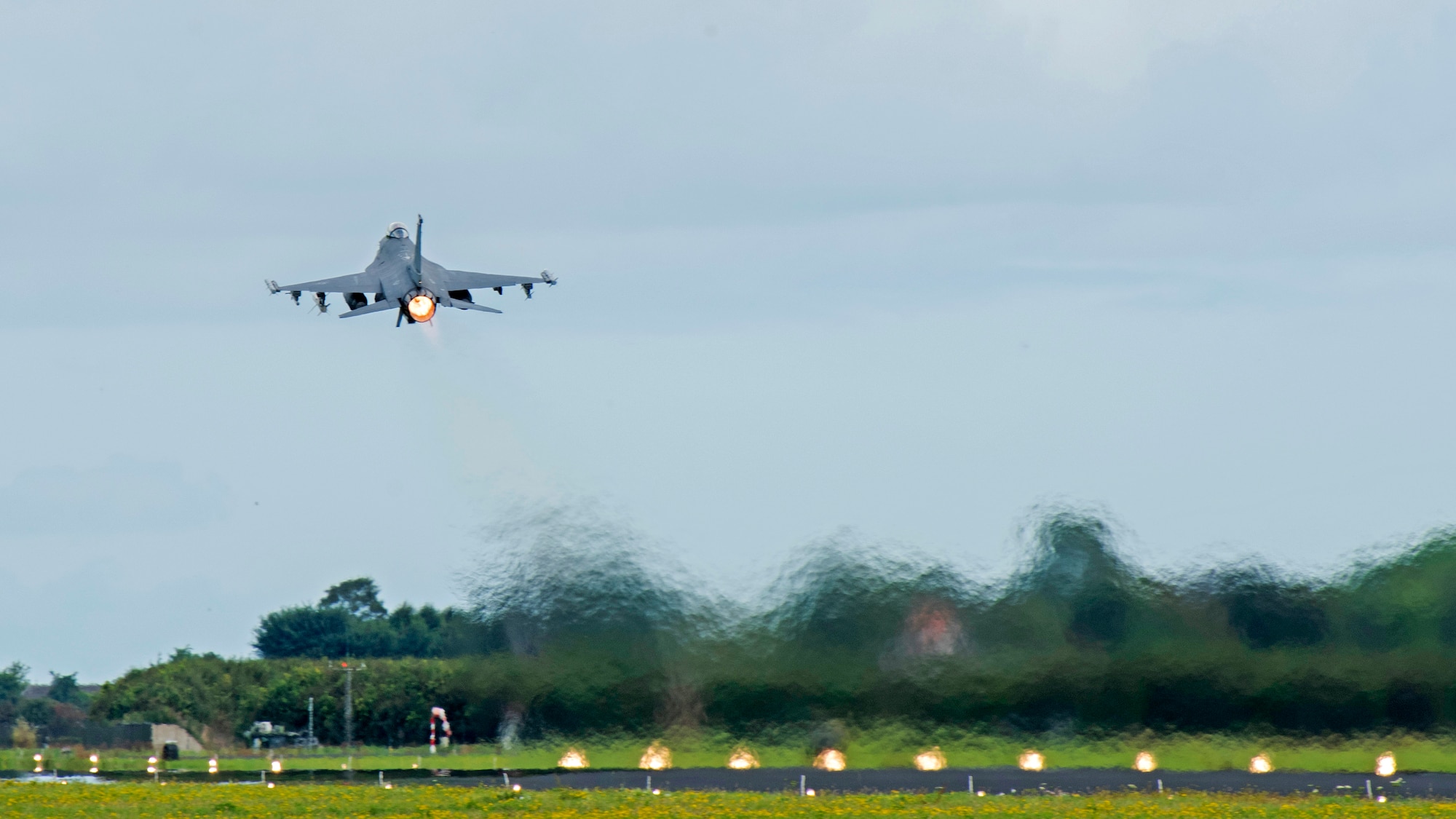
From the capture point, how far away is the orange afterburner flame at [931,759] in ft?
152

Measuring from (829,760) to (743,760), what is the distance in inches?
88.9

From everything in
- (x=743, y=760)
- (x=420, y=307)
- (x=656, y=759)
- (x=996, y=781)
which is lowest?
(x=996, y=781)

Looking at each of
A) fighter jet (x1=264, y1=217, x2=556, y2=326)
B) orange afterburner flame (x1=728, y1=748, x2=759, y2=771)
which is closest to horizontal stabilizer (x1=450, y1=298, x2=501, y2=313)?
fighter jet (x1=264, y1=217, x2=556, y2=326)

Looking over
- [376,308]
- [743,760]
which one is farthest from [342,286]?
[743,760]

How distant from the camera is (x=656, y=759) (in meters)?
47.0

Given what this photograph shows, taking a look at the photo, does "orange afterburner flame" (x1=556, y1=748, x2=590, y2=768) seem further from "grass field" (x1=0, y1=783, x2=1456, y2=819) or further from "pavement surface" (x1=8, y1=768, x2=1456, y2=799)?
"grass field" (x1=0, y1=783, x2=1456, y2=819)

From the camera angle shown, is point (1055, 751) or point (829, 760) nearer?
point (1055, 751)

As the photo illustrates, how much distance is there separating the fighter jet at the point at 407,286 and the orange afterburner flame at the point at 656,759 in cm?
1269

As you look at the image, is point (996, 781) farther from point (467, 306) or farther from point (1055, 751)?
point (467, 306)

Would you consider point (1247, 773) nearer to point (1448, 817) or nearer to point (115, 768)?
point (1448, 817)

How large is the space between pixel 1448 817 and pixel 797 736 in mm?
17451

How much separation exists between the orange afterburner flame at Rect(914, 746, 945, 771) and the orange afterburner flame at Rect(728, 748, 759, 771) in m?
4.23

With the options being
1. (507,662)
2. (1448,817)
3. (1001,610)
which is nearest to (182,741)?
(507,662)

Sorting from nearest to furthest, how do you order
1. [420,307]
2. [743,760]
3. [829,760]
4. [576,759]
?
[420,307], [829,760], [743,760], [576,759]
